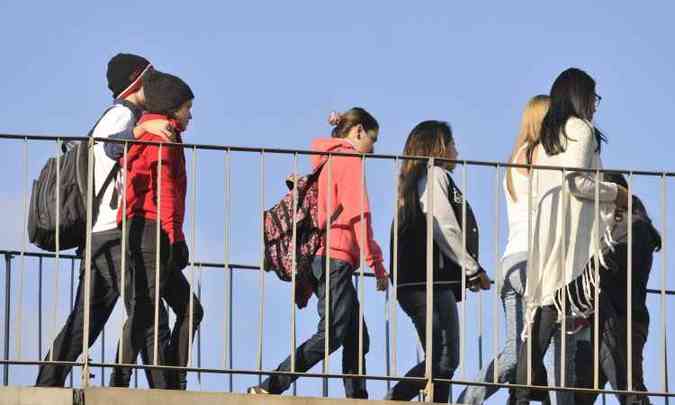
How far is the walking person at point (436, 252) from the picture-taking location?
51.6ft

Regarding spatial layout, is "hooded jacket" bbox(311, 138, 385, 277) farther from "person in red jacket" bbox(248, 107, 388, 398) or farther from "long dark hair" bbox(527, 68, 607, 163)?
"long dark hair" bbox(527, 68, 607, 163)

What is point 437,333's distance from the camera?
1574 cm

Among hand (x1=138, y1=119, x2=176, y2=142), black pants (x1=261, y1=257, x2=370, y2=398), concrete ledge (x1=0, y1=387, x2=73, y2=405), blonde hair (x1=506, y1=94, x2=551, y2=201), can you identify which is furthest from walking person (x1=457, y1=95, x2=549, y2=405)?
concrete ledge (x1=0, y1=387, x2=73, y2=405)

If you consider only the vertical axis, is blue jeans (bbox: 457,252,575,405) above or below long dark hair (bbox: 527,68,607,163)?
below

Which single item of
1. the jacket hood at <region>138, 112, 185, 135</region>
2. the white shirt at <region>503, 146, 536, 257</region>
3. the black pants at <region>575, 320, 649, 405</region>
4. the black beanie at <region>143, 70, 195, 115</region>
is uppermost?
the black beanie at <region>143, 70, 195, 115</region>

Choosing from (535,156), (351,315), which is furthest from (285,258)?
(535,156)

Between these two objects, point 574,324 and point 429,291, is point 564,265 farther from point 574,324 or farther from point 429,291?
point 429,291

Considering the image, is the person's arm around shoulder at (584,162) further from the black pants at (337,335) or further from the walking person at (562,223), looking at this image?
the black pants at (337,335)

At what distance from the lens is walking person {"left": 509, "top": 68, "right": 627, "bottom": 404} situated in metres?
15.6

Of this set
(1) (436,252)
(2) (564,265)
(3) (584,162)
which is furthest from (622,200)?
(1) (436,252)

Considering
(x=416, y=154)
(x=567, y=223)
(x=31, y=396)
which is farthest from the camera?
(x=416, y=154)

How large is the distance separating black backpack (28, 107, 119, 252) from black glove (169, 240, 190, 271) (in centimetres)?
45

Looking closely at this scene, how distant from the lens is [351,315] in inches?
623

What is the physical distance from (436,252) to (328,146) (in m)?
0.82
